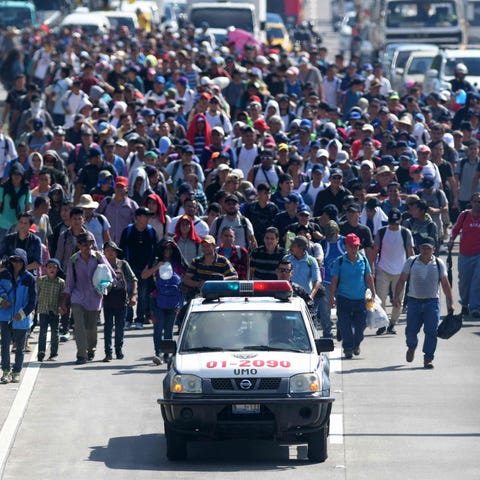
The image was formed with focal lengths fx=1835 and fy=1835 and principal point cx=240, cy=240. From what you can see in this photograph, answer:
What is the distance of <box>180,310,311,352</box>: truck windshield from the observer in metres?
15.6

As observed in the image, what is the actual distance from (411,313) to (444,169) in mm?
8759

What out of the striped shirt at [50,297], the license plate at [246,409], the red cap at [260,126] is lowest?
the red cap at [260,126]

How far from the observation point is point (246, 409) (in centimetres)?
1488

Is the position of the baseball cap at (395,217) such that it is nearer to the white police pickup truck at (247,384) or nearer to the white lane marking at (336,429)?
the white lane marking at (336,429)

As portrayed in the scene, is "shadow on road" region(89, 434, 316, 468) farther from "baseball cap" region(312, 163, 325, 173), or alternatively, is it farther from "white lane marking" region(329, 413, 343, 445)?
"baseball cap" region(312, 163, 325, 173)

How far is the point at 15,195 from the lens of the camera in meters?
23.8

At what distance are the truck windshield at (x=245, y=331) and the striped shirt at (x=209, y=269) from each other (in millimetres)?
3984

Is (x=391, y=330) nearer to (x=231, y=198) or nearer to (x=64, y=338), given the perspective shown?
(x=231, y=198)

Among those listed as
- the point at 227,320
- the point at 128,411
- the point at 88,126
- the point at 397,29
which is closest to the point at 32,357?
the point at 128,411

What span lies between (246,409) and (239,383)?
0.22 meters

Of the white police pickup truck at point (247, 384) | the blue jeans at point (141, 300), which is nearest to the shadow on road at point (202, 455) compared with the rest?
the white police pickup truck at point (247, 384)

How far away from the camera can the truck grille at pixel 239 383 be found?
1494 cm

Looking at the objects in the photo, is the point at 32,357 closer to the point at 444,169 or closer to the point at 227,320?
the point at 227,320

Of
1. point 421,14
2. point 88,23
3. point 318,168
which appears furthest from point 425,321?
point 88,23
